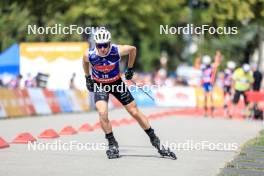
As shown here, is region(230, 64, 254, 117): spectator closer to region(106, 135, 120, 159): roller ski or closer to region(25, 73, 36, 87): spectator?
region(25, 73, 36, 87): spectator

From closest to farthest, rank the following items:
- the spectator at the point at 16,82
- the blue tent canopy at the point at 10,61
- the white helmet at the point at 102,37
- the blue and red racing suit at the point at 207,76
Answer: the white helmet at the point at 102,37
the blue and red racing suit at the point at 207,76
the spectator at the point at 16,82
the blue tent canopy at the point at 10,61

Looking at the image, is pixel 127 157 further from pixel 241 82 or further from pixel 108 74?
pixel 241 82

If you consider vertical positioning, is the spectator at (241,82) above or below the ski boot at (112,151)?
below

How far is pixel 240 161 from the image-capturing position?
10586 mm

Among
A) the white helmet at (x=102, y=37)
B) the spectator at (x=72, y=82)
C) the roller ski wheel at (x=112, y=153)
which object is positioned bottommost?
the spectator at (x=72, y=82)

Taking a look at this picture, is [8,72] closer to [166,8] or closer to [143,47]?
[166,8]

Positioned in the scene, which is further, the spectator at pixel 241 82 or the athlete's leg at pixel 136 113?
the spectator at pixel 241 82

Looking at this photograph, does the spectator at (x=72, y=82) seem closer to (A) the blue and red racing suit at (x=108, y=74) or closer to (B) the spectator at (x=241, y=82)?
(B) the spectator at (x=241, y=82)

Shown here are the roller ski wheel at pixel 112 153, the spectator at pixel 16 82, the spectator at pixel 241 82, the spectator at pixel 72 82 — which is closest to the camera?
the roller ski wheel at pixel 112 153

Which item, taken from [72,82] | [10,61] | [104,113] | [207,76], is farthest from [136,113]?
[10,61]

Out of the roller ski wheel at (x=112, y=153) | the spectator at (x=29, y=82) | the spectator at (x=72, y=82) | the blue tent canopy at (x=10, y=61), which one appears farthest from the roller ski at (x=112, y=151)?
the blue tent canopy at (x=10, y=61)

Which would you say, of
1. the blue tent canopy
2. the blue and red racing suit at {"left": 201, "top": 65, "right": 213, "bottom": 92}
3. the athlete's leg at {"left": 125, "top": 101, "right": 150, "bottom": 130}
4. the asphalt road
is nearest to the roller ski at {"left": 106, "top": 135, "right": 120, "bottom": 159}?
the asphalt road

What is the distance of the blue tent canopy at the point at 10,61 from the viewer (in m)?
31.2

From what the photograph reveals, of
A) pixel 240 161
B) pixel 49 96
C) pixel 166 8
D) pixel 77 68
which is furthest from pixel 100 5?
pixel 240 161
